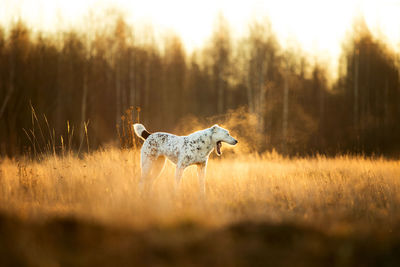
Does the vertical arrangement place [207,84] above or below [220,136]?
above

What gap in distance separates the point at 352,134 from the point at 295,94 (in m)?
6.54

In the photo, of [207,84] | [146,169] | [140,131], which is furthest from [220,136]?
[207,84]

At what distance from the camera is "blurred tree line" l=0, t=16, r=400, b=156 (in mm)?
17984

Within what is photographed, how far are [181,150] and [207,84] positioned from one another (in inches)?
1085

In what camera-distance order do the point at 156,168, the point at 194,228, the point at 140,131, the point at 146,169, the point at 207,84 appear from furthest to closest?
the point at 207,84 < the point at 140,131 < the point at 156,168 < the point at 146,169 < the point at 194,228

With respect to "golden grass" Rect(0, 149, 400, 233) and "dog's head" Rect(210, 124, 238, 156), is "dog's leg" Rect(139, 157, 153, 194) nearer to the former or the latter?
"golden grass" Rect(0, 149, 400, 233)

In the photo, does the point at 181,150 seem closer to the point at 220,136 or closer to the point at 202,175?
the point at 202,175

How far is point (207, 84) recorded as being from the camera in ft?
110

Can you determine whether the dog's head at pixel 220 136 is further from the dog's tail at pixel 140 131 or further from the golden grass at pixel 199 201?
the dog's tail at pixel 140 131

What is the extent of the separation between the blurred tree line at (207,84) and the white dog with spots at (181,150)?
Answer: 862 centimetres

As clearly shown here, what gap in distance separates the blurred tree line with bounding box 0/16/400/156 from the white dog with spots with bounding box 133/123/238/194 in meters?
8.62

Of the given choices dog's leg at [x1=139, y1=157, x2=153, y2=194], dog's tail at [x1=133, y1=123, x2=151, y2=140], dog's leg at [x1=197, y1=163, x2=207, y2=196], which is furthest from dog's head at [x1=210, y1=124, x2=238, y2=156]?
dog's tail at [x1=133, y1=123, x2=151, y2=140]

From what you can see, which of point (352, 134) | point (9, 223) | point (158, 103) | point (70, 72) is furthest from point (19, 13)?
point (352, 134)

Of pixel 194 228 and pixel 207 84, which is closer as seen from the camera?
pixel 194 228
